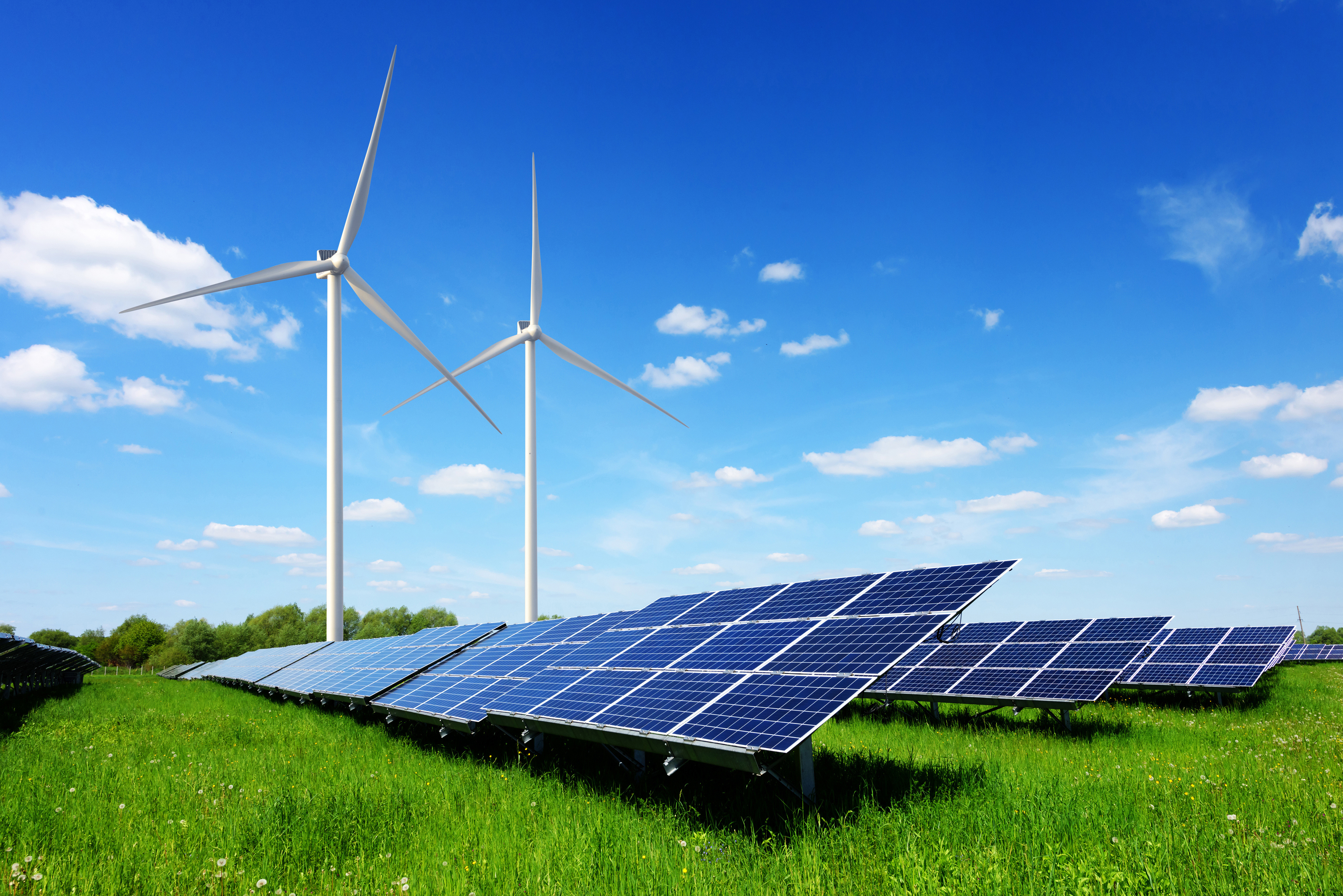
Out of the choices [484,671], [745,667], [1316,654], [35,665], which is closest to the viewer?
[745,667]

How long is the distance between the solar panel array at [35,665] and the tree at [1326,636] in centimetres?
13536

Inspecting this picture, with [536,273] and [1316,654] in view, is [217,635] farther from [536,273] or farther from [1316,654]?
[1316,654]

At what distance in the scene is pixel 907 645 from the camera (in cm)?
1065

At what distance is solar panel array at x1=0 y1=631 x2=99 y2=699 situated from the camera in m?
26.2

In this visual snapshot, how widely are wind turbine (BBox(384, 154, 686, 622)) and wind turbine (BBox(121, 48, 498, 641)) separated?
3648 mm

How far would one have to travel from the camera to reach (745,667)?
12.5 meters

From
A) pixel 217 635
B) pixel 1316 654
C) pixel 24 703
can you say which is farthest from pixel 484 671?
pixel 217 635

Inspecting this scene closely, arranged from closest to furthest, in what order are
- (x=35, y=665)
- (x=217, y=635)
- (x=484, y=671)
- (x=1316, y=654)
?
(x=484, y=671) → (x=35, y=665) → (x=1316, y=654) → (x=217, y=635)

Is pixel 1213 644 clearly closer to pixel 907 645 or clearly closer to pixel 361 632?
pixel 907 645

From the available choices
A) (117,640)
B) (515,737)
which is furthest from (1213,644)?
(117,640)

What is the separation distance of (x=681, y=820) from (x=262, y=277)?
42.0 m

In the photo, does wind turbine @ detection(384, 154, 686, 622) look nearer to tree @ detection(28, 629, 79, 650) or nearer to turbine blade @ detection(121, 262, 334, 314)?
turbine blade @ detection(121, 262, 334, 314)

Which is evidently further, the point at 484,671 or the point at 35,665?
the point at 35,665

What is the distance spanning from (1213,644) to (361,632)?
127 meters
